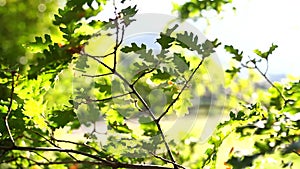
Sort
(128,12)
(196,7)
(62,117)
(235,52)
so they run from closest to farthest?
1. (128,12)
2. (62,117)
3. (235,52)
4. (196,7)

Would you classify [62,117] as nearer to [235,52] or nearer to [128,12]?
[128,12]

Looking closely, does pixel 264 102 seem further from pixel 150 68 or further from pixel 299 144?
pixel 299 144

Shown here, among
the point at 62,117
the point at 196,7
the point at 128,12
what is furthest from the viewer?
the point at 196,7

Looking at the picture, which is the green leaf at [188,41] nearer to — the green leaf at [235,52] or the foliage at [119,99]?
the foliage at [119,99]

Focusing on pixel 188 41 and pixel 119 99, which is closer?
pixel 188 41

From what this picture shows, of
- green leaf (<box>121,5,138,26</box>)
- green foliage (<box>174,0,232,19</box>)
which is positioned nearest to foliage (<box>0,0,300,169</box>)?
green leaf (<box>121,5,138,26</box>)

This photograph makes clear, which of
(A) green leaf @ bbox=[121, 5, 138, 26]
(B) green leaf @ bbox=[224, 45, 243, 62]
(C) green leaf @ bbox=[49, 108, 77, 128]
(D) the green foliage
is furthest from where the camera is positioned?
(D) the green foliage

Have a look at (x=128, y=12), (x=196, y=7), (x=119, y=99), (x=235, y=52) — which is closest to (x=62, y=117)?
(x=119, y=99)

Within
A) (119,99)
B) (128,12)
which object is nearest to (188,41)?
(128,12)

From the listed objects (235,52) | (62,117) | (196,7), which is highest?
(196,7)

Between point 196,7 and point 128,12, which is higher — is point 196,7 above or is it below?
above

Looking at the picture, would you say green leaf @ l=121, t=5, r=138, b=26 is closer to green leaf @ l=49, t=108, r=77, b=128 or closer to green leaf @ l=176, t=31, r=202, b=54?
green leaf @ l=176, t=31, r=202, b=54

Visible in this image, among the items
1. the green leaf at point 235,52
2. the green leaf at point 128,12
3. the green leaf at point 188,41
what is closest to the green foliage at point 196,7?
the green leaf at point 235,52

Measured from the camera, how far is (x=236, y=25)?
1.83 m
